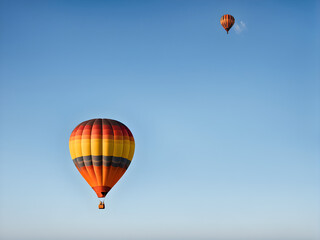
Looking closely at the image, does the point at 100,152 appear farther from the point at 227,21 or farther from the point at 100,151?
the point at 227,21

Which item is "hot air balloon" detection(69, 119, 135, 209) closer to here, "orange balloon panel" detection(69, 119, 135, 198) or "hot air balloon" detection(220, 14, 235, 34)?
"orange balloon panel" detection(69, 119, 135, 198)

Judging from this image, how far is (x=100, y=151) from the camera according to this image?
5625 cm

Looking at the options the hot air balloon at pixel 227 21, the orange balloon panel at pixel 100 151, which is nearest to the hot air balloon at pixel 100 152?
the orange balloon panel at pixel 100 151

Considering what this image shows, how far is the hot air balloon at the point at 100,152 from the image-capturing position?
56.2m

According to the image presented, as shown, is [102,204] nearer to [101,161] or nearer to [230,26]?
[101,161]

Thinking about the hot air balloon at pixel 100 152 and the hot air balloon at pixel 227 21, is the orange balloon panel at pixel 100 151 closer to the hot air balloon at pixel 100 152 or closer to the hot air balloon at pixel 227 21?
the hot air balloon at pixel 100 152

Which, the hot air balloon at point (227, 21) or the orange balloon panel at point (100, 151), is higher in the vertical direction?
the hot air balloon at point (227, 21)

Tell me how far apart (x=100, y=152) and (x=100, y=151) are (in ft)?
0.35

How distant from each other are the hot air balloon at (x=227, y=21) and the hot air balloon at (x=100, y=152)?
94.5 ft

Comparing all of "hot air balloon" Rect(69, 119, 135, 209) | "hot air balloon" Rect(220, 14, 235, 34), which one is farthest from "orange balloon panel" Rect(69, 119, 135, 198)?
"hot air balloon" Rect(220, 14, 235, 34)

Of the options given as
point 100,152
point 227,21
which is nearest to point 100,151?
point 100,152

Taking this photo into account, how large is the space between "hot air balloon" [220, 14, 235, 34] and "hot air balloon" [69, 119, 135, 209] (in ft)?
94.5

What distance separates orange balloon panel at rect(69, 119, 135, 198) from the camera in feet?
185

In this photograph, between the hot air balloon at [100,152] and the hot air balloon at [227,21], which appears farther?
the hot air balloon at [227,21]
